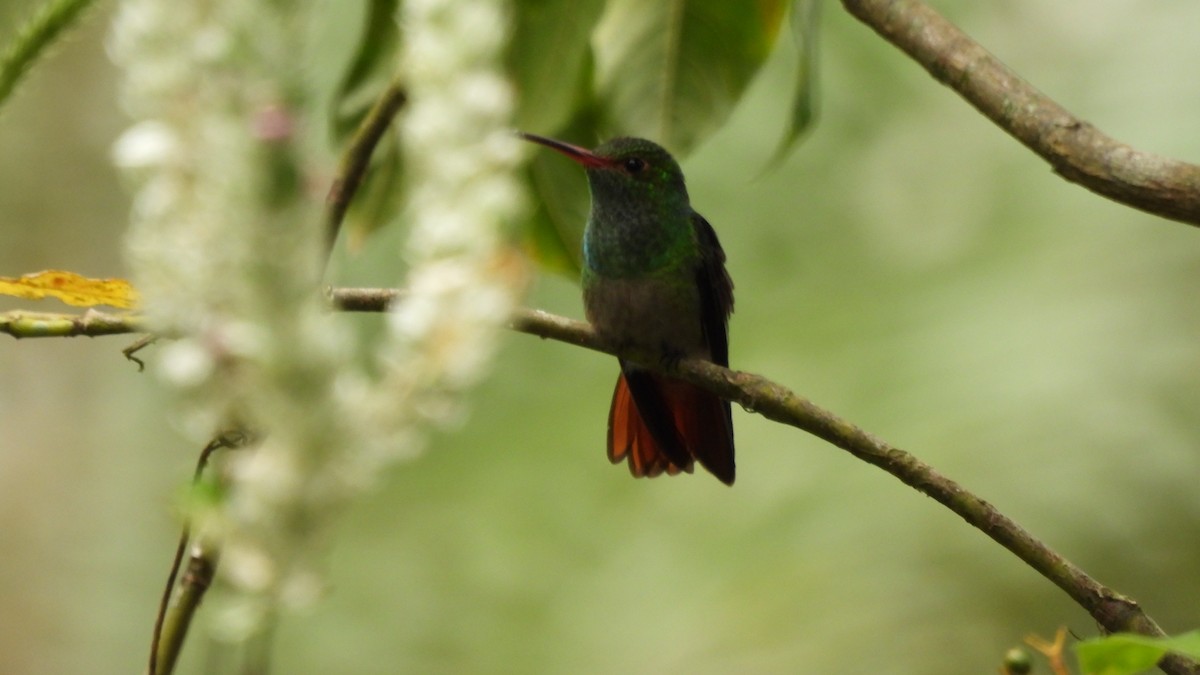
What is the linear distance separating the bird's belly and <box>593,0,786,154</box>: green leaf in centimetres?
42

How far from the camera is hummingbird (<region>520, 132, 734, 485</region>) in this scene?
2.16 m

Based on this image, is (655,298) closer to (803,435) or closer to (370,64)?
(370,64)

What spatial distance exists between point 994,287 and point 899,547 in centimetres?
93

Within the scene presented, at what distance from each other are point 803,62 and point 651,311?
0.72m

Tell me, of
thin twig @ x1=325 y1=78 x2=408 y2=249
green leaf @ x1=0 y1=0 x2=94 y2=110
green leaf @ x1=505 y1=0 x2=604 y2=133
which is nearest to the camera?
green leaf @ x1=0 y1=0 x2=94 y2=110

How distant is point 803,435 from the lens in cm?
399

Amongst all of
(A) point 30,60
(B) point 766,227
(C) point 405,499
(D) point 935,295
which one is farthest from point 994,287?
(A) point 30,60

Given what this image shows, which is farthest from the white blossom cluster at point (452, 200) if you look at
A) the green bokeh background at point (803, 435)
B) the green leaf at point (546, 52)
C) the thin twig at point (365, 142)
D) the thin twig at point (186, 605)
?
the green bokeh background at point (803, 435)

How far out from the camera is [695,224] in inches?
92.9

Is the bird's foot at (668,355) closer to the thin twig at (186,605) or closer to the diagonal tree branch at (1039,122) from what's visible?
the diagonal tree branch at (1039,122)

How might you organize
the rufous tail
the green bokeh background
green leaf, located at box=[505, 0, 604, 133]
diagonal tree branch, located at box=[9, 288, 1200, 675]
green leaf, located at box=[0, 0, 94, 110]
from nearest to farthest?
1. green leaf, located at box=[0, 0, 94, 110]
2. diagonal tree branch, located at box=[9, 288, 1200, 675]
3. green leaf, located at box=[505, 0, 604, 133]
4. the rufous tail
5. the green bokeh background

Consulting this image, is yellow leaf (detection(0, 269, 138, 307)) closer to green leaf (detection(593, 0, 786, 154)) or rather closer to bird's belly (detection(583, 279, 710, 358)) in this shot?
green leaf (detection(593, 0, 786, 154))

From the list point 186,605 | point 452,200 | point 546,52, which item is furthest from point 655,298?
point 452,200

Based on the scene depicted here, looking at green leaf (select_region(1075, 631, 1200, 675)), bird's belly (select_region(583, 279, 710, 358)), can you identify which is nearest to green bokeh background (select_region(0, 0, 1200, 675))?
bird's belly (select_region(583, 279, 710, 358))
